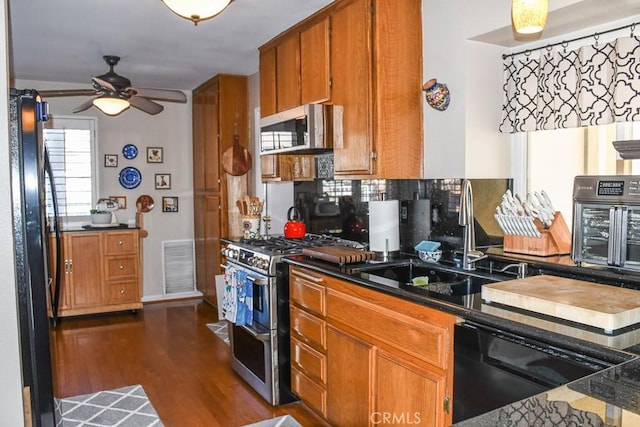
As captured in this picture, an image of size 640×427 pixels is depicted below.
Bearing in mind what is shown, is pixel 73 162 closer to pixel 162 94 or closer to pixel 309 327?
pixel 162 94

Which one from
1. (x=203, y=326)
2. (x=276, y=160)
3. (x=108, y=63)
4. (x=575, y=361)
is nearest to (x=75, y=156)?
(x=108, y=63)

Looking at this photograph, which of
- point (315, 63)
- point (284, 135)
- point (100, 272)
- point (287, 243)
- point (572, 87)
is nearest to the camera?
point (572, 87)

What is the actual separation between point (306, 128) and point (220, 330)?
2.43m

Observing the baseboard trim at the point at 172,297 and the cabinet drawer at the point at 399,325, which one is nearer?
the cabinet drawer at the point at 399,325

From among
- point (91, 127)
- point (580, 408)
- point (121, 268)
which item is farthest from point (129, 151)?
point (580, 408)

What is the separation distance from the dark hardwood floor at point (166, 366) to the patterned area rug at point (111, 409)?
7cm

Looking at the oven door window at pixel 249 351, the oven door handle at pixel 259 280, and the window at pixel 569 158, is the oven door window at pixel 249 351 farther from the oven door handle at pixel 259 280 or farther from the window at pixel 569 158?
the window at pixel 569 158

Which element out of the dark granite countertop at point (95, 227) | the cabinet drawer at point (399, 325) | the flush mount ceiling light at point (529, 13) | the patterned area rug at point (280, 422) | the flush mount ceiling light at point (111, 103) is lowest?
the patterned area rug at point (280, 422)

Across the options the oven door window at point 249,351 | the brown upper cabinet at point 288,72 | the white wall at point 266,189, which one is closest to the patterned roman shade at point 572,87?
the brown upper cabinet at point 288,72

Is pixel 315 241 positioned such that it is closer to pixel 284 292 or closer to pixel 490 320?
pixel 284 292

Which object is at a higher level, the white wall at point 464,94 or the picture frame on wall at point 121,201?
the white wall at point 464,94

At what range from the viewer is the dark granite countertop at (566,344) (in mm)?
915

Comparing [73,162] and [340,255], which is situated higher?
[73,162]

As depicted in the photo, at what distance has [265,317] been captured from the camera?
3180 millimetres
